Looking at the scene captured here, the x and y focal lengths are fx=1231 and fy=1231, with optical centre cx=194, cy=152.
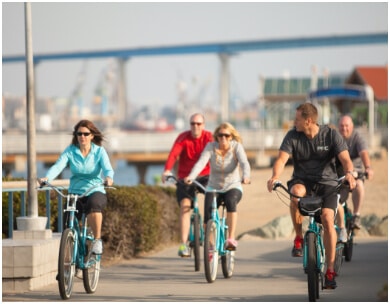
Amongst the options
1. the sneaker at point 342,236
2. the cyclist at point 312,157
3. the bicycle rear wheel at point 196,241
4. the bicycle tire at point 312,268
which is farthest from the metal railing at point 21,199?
the bicycle tire at point 312,268

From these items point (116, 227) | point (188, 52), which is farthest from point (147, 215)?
point (188, 52)

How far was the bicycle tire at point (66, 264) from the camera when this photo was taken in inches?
387

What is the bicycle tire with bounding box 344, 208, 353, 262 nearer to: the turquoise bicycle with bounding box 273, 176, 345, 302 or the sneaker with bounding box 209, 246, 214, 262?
the sneaker with bounding box 209, 246, 214, 262

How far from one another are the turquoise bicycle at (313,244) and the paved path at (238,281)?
241mm

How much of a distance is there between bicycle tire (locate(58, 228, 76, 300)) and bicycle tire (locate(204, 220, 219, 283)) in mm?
1621

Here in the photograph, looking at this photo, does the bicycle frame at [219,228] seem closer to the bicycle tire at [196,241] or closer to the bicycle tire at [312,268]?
the bicycle tire at [196,241]

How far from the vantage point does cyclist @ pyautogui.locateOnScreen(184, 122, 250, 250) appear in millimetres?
12141

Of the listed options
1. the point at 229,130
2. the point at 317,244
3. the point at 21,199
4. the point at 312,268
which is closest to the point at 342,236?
the point at 229,130

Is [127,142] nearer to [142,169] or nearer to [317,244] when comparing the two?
[142,169]

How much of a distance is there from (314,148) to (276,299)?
1284mm

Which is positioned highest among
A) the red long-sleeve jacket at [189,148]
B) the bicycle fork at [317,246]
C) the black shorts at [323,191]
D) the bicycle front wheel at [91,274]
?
the red long-sleeve jacket at [189,148]

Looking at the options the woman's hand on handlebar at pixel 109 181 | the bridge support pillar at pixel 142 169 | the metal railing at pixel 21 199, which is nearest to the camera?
the woman's hand on handlebar at pixel 109 181

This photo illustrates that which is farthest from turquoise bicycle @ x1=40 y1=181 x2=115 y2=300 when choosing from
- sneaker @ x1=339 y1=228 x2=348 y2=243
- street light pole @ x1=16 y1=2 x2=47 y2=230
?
sneaker @ x1=339 y1=228 x2=348 y2=243

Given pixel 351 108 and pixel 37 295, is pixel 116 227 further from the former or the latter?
pixel 351 108
